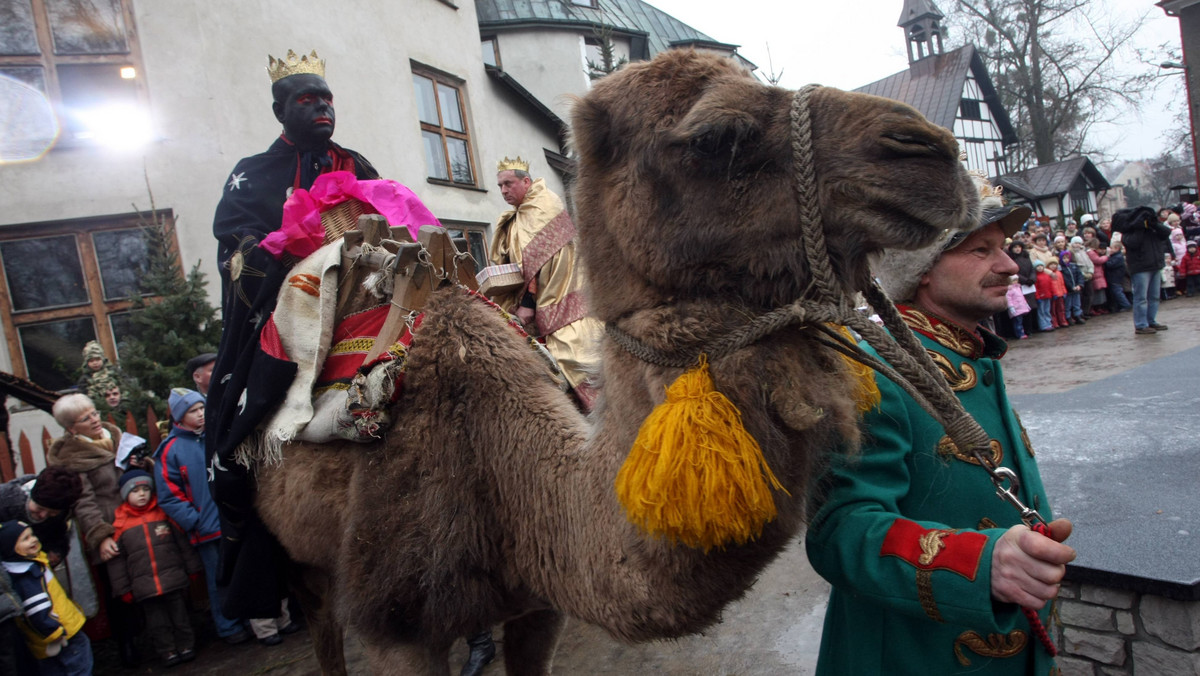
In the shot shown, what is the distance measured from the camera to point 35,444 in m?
8.80

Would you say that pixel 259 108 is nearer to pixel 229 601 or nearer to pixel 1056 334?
pixel 229 601

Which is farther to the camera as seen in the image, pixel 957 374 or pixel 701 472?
pixel 957 374

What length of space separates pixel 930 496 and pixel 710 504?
30.3 inches

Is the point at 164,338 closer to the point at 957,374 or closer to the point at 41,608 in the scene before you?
the point at 41,608

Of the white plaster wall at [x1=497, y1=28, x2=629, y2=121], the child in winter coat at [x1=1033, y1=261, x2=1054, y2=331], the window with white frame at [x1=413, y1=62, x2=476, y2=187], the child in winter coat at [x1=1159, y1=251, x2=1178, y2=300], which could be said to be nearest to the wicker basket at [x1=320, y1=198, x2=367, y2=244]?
→ the window with white frame at [x1=413, y1=62, x2=476, y2=187]

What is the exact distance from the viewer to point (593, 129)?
1.76 meters

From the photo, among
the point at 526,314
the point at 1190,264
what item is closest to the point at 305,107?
the point at 526,314

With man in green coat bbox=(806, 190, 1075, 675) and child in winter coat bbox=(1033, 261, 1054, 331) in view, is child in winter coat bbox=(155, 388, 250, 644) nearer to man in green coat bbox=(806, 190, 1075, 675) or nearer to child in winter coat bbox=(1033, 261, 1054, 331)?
man in green coat bbox=(806, 190, 1075, 675)

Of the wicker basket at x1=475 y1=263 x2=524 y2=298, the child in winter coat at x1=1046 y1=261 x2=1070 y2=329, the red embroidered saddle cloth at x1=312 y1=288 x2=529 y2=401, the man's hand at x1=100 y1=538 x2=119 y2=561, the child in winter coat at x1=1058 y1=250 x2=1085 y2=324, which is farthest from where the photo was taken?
the child in winter coat at x1=1058 y1=250 x2=1085 y2=324

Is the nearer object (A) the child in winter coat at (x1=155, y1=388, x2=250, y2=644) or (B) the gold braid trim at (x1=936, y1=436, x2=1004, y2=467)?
(B) the gold braid trim at (x1=936, y1=436, x2=1004, y2=467)

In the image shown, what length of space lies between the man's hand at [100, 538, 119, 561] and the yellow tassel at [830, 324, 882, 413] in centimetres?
533

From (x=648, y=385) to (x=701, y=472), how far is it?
0.27 metres

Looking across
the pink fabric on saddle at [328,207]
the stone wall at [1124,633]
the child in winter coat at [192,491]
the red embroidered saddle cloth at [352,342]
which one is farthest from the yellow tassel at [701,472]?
the child in winter coat at [192,491]

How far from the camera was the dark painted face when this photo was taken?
11.1 feet
